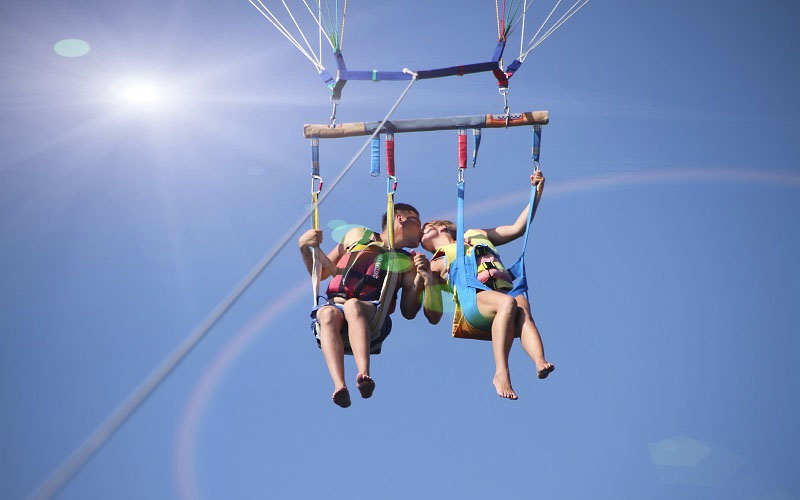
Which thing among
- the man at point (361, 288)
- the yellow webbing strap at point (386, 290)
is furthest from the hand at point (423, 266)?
the yellow webbing strap at point (386, 290)

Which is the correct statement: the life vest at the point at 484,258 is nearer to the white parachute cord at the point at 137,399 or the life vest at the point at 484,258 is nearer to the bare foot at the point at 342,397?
the bare foot at the point at 342,397

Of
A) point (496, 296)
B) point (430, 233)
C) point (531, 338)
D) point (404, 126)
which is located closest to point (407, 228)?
point (430, 233)

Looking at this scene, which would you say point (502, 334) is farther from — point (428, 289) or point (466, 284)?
point (428, 289)

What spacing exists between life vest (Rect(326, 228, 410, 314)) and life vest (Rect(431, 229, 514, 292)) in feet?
1.11

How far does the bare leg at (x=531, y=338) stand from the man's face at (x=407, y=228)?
1.33 m

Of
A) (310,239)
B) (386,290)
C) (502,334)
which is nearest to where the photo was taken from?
(502,334)

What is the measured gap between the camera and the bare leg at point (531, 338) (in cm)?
544

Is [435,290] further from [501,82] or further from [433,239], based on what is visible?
[501,82]

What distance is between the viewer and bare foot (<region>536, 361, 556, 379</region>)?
5.41 m

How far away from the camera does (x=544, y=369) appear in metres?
5.42

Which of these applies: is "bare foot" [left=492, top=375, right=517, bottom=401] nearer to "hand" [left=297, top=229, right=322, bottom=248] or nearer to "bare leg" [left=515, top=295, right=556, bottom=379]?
"bare leg" [left=515, top=295, right=556, bottom=379]

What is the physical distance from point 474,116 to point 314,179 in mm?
1328

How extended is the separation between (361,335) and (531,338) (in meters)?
1.16

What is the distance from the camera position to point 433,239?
23.1ft
